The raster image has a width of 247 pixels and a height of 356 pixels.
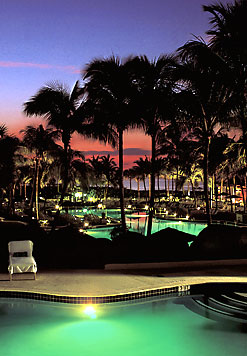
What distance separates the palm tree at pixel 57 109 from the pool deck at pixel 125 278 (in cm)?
717

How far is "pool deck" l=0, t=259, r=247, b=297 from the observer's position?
7.13 meters

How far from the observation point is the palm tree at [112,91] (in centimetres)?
1301

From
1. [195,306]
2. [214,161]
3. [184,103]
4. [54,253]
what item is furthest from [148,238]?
[214,161]

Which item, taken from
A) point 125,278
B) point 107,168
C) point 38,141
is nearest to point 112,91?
point 125,278

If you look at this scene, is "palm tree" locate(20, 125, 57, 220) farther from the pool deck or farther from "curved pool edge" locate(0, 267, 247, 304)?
"curved pool edge" locate(0, 267, 247, 304)

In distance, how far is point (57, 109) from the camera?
15.6 metres

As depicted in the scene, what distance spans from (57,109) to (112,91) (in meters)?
3.45

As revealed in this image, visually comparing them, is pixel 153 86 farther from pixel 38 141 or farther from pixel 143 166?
pixel 143 166

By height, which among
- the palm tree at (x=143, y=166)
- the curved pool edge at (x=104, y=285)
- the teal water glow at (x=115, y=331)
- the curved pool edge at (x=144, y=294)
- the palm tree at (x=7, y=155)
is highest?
the palm tree at (x=143, y=166)

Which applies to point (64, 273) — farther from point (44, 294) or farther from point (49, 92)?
point (49, 92)

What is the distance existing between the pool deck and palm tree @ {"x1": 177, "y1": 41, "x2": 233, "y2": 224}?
13.2ft

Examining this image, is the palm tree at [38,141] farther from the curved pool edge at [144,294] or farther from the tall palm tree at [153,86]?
the curved pool edge at [144,294]

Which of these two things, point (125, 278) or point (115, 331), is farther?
point (125, 278)

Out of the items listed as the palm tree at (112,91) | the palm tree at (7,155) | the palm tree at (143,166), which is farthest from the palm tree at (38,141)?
the palm tree at (143,166)
